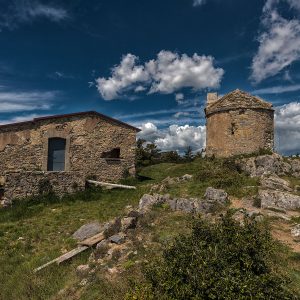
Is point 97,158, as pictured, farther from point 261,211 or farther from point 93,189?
point 261,211

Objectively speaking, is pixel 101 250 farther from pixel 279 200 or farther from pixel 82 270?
pixel 279 200

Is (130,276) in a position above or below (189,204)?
below

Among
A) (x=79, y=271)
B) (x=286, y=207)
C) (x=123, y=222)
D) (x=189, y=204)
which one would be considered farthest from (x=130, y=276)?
(x=286, y=207)

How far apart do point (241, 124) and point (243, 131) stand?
485mm

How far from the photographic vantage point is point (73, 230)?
1256cm

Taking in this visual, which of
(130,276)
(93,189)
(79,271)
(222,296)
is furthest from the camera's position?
(93,189)

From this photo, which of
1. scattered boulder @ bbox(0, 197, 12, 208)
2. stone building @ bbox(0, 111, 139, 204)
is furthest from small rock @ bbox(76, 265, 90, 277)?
stone building @ bbox(0, 111, 139, 204)

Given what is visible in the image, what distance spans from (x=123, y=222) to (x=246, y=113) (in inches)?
528

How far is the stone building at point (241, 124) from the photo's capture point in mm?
20781

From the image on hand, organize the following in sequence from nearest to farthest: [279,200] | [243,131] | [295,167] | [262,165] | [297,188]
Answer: [279,200] → [297,188] → [262,165] → [295,167] → [243,131]

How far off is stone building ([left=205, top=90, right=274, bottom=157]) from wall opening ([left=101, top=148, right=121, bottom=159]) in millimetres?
6667

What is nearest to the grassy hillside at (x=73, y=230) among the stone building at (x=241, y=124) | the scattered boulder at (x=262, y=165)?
the scattered boulder at (x=262, y=165)

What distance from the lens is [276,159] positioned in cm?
1881

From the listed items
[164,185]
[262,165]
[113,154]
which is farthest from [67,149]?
[262,165]
